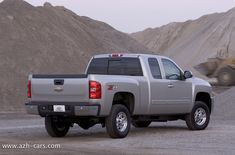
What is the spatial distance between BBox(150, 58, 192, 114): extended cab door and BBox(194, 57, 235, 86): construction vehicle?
2768cm

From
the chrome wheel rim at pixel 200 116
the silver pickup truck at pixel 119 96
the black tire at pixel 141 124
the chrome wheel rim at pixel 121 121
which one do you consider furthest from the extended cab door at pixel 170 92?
the black tire at pixel 141 124

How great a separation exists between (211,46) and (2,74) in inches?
2391

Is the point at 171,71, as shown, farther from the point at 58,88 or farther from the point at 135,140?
the point at 58,88

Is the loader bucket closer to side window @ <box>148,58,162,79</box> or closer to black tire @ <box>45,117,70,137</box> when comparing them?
side window @ <box>148,58,162,79</box>

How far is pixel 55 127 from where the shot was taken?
1534 centimetres

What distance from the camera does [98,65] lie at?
1619 centimetres

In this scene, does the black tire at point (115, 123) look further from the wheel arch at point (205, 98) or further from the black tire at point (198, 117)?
the wheel arch at point (205, 98)

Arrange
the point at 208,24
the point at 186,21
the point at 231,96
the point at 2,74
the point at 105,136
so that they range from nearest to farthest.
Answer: the point at 105,136, the point at 231,96, the point at 2,74, the point at 208,24, the point at 186,21

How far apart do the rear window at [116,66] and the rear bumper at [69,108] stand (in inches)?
80.2

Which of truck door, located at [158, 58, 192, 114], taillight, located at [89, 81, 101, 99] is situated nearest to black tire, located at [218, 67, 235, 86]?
truck door, located at [158, 58, 192, 114]

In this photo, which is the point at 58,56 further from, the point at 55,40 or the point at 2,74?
the point at 2,74

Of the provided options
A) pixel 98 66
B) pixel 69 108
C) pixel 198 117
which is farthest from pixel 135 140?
pixel 198 117

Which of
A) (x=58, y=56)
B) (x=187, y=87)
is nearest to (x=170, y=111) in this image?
(x=187, y=87)

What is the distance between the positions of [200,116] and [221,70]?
90.3 feet
